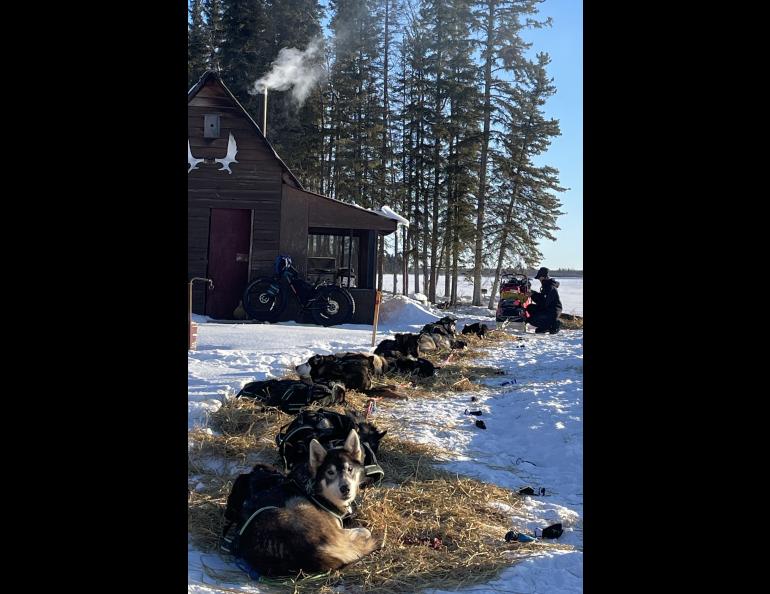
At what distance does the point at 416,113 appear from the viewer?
103 ft

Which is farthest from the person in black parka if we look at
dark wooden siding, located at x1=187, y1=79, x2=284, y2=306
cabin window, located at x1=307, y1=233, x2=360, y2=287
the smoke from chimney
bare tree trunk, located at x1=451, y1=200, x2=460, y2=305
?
the smoke from chimney

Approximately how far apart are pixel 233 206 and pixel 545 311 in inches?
356

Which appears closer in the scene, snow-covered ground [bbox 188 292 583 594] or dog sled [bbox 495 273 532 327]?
snow-covered ground [bbox 188 292 583 594]

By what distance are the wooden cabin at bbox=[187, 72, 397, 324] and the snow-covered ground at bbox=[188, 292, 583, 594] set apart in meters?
2.55

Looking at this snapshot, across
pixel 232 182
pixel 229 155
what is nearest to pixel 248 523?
pixel 232 182

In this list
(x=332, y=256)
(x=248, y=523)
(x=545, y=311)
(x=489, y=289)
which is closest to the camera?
(x=248, y=523)

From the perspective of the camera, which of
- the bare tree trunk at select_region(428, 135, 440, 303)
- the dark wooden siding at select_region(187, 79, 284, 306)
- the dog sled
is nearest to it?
the dark wooden siding at select_region(187, 79, 284, 306)

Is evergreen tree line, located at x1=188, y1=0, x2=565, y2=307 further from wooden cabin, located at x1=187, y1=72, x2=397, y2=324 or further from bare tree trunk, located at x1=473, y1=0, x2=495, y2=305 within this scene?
wooden cabin, located at x1=187, y1=72, x2=397, y2=324

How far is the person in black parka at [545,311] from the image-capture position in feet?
57.5

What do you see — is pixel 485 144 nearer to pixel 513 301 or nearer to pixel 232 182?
pixel 513 301

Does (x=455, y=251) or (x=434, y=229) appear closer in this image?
(x=455, y=251)

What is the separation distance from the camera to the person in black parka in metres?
17.5
